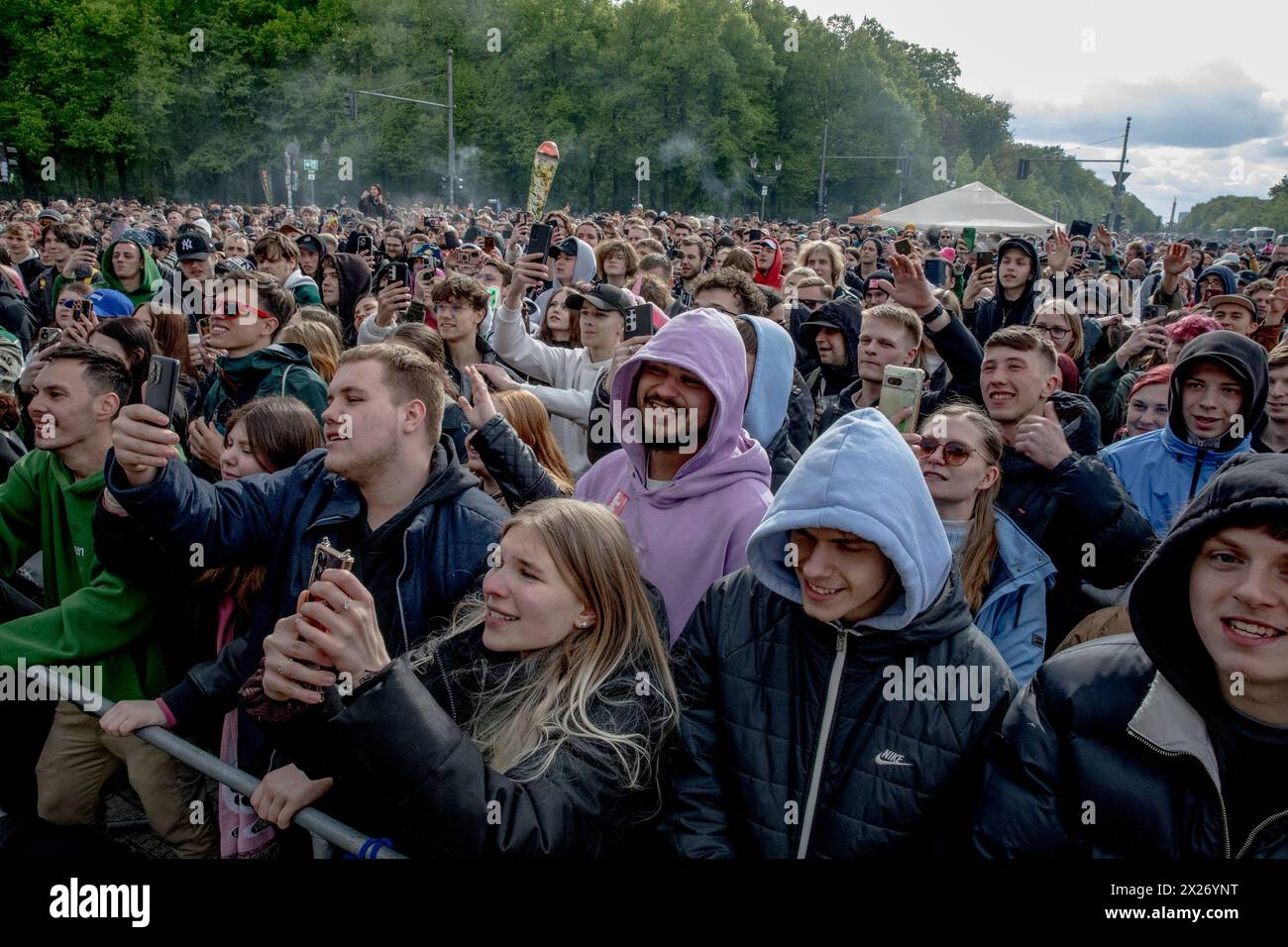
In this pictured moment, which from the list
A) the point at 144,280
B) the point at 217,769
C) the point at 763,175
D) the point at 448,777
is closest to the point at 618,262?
the point at 144,280

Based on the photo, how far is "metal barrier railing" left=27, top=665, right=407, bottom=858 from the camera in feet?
6.81

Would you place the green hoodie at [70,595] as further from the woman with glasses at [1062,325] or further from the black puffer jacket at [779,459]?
the woman with glasses at [1062,325]

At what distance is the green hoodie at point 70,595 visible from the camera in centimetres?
305

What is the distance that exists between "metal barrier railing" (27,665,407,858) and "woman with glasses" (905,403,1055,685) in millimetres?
1857

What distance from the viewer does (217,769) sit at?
240 cm

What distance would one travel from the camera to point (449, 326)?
216 inches

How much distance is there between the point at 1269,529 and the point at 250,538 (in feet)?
8.39

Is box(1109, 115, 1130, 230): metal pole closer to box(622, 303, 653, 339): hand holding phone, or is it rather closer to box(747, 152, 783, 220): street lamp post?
box(747, 152, 783, 220): street lamp post

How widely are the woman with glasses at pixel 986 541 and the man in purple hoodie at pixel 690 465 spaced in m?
0.58

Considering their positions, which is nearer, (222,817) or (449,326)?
(222,817)

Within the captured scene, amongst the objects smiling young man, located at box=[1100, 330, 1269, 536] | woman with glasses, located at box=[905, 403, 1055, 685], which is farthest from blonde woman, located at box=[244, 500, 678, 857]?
smiling young man, located at box=[1100, 330, 1269, 536]

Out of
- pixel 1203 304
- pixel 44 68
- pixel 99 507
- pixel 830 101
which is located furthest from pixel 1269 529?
pixel 830 101

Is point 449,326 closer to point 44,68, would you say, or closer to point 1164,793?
point 1164,793

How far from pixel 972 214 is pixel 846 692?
92.8 ft
